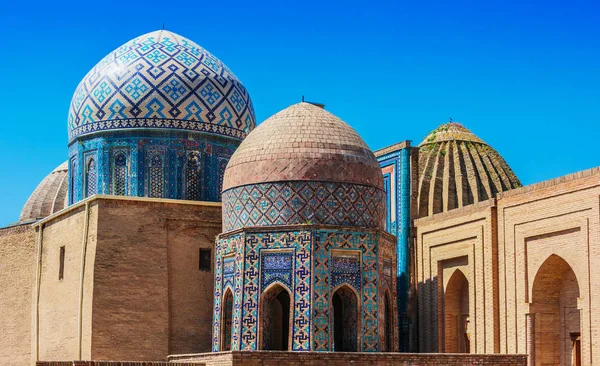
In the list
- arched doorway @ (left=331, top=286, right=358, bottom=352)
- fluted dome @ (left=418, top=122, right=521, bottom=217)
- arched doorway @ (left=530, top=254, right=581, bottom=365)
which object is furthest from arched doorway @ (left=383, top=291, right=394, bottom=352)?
fluted dome @ (left=418, top=122, right=521, bottom=217)

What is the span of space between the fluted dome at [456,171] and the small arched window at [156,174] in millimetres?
4695

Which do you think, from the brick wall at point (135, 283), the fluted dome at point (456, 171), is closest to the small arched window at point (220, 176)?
the brick wall at point (135, 283)

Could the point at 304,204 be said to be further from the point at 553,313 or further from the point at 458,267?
the point at 553,313

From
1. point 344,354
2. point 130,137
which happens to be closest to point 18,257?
point 130,137

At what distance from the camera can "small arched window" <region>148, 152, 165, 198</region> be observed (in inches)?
797

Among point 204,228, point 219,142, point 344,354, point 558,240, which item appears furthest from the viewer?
point 219,142

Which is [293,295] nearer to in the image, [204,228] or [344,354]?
[344,354]

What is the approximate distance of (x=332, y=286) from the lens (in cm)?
1634

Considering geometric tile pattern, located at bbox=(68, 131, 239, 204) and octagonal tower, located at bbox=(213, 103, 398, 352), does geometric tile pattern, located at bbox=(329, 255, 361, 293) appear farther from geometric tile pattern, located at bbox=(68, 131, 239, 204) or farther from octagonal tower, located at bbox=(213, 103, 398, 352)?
geometric tile pattern, located at bbox=(68, 131, 239, 204)

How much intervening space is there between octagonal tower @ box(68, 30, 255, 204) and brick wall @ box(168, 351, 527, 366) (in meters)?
5.23

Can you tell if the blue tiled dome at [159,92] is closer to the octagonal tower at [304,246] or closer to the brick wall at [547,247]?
the octagonal tower at [304,246]

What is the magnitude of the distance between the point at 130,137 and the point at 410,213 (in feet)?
17.4

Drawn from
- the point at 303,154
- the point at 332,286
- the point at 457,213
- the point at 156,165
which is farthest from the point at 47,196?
the point at 332,286

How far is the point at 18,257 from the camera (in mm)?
22109
